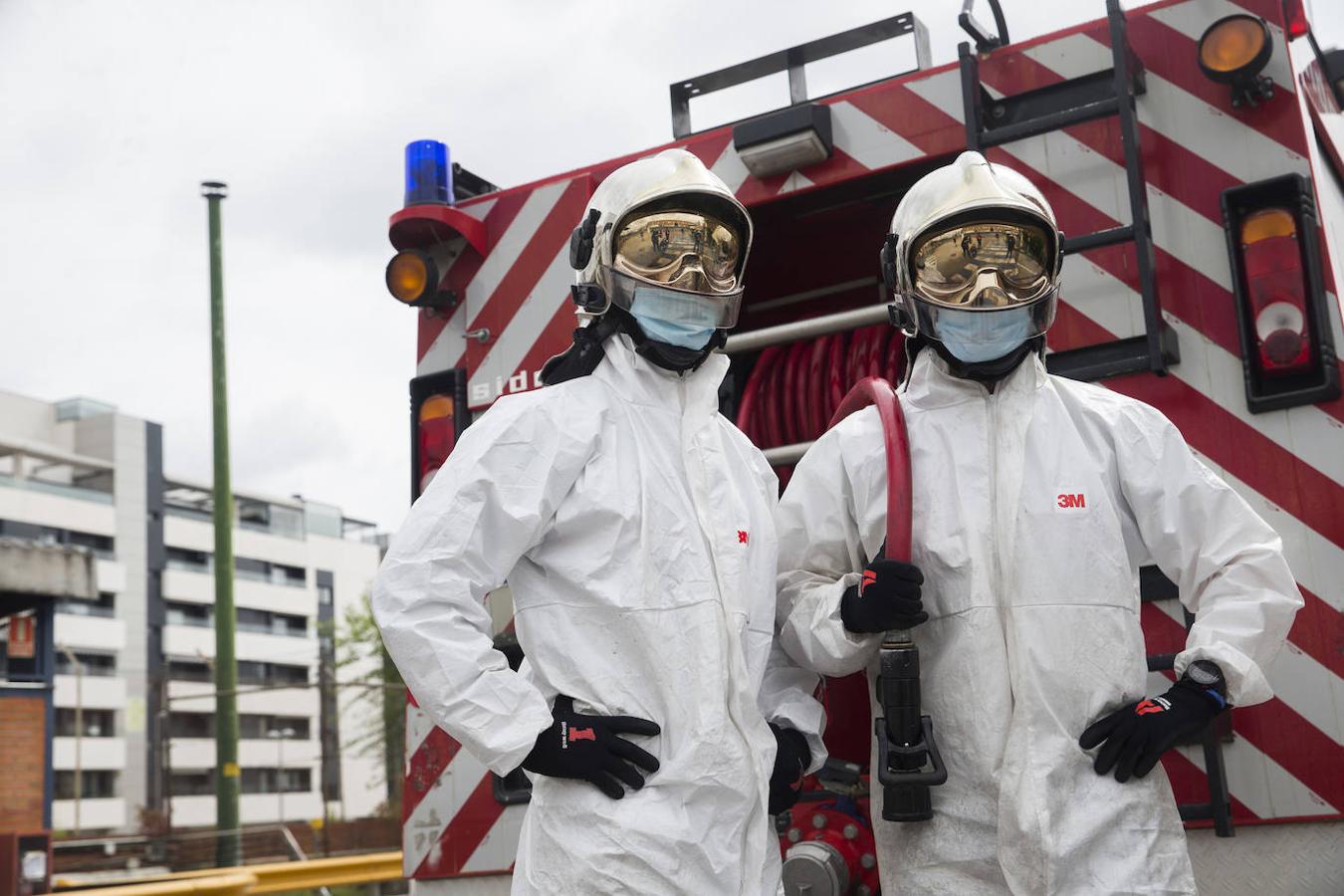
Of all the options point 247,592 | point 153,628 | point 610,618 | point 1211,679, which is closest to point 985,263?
point 1211,679

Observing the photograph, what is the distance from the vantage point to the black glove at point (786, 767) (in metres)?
2.54

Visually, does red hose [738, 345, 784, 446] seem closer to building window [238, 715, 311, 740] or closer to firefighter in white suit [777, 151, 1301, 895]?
firefighter in white suit [777, 151, 1301, 895]

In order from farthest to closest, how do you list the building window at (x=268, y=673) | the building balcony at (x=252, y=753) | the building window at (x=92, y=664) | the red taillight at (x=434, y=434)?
the building window at (x=268, y=673) → the building balcony at (x=252, y=753) → the building window at (x=92, y=664) → the red taillight at (x=434, y=434)

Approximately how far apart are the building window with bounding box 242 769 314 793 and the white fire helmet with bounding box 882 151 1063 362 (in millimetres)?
65176

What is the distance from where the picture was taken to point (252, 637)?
68.8m

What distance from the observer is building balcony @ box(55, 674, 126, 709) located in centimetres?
5669

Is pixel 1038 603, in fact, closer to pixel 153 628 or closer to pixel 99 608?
pixel 99 608

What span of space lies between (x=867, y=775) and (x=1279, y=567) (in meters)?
1.07

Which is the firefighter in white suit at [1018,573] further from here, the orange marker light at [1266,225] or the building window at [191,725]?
the building window at [191,725]

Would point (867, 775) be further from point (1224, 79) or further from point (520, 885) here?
point (1224, 79)

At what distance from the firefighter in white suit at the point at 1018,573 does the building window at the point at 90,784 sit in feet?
193

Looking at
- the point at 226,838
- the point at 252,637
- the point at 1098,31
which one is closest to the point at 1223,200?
the point at 1098,31

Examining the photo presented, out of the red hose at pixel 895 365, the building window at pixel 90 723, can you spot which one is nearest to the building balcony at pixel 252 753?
the building window at pixel 90 723

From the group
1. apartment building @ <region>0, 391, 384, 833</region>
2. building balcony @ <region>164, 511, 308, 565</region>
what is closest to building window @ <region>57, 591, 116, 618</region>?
apartment building @ <region>0, 391, 384, 833</region>
